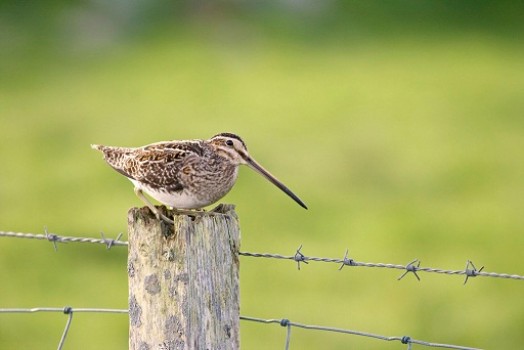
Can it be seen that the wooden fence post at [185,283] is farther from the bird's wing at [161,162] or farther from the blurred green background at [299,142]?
the blurred green background at [299,142]

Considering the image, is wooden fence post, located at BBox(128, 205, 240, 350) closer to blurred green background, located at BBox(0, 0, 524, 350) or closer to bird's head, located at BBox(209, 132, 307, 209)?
bird's head, located at BBox(209, 132, 307, 209)

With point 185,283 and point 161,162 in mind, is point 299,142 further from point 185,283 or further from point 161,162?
point 185,283

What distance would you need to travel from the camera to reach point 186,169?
19.3 feet

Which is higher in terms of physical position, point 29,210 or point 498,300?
point 29,210

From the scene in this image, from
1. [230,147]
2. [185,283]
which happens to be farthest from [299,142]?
[185,283]

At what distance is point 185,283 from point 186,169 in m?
1.31

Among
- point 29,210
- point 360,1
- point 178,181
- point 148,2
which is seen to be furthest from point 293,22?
point 178,181

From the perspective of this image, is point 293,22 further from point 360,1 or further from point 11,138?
point 11,138

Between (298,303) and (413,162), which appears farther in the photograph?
(413,162)

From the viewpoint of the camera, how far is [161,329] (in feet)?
15.4

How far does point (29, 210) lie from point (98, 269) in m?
2.75

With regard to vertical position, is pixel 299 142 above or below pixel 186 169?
above

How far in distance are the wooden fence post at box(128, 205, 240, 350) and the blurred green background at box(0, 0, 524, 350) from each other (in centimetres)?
742

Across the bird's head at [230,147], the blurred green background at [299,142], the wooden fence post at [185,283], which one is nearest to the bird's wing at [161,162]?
the bird's head at [230,147]
